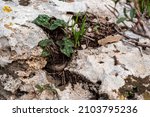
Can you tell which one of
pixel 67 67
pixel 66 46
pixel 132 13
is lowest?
pixel 67 67

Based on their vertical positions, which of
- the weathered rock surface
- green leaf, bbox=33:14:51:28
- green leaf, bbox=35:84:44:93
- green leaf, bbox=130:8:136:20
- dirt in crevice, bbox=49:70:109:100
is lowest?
green leaf, bbox=35:84:44:93

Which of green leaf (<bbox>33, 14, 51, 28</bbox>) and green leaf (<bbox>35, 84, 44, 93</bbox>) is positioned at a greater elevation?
green leaf (<bbox>33, 14, 51, 28</bbox>)

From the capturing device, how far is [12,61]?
315 centimetres

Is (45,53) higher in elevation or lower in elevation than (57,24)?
lower

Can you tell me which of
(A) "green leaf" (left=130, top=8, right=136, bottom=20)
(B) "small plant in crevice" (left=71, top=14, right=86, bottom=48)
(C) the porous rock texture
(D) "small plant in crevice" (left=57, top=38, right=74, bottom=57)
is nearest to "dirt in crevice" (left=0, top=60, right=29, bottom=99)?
(C) the porous rock texture

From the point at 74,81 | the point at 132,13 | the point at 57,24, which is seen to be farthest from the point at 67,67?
the point at 132,13

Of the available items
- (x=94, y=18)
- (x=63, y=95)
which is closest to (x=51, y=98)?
(x=63, y=95)

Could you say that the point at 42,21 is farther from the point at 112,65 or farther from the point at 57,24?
the point at 112,65

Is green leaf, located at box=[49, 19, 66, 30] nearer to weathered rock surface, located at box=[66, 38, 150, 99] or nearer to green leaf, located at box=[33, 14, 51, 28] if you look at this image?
green leaf, located at box=[33, 14, 51, 28]

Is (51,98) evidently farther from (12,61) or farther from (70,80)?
(12,61)

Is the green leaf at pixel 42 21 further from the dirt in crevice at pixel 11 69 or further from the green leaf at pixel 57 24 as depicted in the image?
the dirt in crevice at pixel 11 69

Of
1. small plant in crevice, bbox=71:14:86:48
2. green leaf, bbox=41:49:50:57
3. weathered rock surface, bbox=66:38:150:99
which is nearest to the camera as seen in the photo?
weathered rock surface, bbox=66:38:150:99

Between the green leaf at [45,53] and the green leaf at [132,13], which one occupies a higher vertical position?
the green leaf at [132,13]

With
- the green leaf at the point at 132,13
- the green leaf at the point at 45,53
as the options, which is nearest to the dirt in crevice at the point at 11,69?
the green leaf at the point at 45,53
